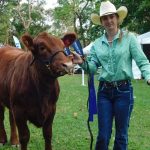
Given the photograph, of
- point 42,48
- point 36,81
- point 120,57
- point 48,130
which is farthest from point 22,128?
point 120,57

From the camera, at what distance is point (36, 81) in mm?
6320

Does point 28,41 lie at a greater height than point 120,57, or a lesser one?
greater

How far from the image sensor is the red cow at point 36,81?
5.76 m

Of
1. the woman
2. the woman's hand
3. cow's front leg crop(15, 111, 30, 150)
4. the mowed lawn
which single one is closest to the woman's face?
the woman

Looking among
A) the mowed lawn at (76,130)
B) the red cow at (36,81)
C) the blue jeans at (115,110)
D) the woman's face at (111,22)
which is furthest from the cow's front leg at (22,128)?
the woman's face at (111,22)

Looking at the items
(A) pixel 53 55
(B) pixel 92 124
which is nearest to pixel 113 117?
(A) pixel 53 55

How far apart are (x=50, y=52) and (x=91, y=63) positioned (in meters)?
0.66

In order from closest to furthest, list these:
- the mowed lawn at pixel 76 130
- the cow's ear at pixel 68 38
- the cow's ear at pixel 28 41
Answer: the cow's ear at pixel 28 41
the cow's ear at pixel 68 38
the mowed lawn at pixel 76 130

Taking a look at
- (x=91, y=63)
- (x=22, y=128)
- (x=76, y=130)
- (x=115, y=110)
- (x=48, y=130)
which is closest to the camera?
(x=115, y=110)

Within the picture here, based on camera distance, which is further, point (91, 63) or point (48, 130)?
point (48, 130)

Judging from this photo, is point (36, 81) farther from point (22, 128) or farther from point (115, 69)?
point (115, 69)

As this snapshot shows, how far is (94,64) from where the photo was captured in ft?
20.1

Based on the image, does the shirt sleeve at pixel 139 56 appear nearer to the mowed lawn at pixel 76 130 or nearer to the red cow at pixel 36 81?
the red cow at pixel 36 81

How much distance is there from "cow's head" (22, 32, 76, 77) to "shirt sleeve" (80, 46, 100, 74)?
1.28 ft
